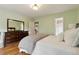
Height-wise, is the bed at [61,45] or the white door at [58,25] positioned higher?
the white door at [58,25]

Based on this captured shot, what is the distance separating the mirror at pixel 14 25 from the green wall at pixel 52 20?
172 millimetres

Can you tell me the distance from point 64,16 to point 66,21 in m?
0.05

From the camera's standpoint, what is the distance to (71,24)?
2.46 feet

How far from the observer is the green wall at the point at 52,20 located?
28.8 inches

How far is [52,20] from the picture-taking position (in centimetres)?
81

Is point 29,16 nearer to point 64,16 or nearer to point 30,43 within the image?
point 64,16

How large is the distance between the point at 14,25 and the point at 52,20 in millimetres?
371

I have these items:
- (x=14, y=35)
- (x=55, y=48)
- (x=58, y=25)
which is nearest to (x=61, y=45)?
(x=55, y=48)

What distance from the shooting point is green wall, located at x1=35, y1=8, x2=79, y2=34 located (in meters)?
0.73

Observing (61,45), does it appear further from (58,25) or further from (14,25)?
(14,25)

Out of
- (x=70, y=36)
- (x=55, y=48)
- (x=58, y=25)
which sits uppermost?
(x=58, y=25)

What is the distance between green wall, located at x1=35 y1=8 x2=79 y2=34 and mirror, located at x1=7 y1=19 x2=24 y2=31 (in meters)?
0.17

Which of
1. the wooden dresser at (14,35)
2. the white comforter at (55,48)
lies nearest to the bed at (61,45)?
the white comforter at (55,48)

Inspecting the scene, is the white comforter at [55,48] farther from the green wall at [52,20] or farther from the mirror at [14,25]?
the mirror at [14,25]
